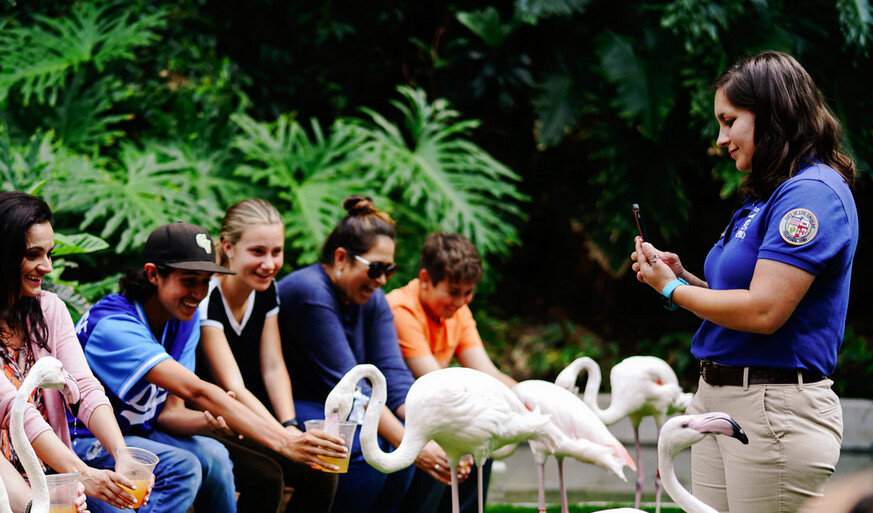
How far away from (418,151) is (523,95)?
Result: 1.59 metres

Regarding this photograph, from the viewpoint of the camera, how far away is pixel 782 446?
2.29m

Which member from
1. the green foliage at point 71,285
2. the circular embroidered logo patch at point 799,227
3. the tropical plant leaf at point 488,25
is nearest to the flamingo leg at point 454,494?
the circular embroidered logo patch at point 799,227

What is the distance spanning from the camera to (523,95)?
24.4ft

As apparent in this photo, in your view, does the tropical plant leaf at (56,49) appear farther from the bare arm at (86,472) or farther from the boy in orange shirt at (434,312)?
the bare arm at (86,472)

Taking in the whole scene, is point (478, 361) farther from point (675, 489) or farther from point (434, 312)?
point (675, 489)

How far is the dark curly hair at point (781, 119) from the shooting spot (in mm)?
2350

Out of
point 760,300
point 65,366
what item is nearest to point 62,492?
point 65,366

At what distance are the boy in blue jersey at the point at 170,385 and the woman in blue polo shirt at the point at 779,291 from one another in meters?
1.26

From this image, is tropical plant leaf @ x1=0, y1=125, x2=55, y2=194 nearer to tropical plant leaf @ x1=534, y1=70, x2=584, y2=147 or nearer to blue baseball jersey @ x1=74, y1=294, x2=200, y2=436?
blue baseball jersey @ x1=74, y1=294, x2=200, y2=436

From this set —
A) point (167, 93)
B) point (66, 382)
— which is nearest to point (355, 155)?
point (167, 93)

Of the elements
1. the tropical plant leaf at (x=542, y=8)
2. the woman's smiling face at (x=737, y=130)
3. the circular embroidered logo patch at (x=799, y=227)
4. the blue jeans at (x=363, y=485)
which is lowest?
the blue jeans at (x=363, y=485)

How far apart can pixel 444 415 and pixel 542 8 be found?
428cm

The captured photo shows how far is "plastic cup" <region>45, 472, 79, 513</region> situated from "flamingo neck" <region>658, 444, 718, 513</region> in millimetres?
1529

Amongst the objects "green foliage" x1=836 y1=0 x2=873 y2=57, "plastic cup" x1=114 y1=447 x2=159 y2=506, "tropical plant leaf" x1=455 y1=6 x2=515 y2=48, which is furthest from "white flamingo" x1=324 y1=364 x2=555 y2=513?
"tropical plant leaf" x1=455 y1=6 x2=515 y2=48
